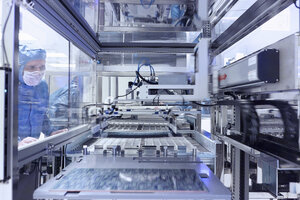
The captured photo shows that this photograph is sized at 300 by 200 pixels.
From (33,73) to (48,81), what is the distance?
0.29 metres

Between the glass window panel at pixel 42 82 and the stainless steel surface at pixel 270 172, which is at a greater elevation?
the glass window panel at pixel 42 82

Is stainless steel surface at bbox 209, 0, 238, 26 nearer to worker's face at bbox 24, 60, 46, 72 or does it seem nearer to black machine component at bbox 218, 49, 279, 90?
black machine component at bbox 218, 49, 279, 90

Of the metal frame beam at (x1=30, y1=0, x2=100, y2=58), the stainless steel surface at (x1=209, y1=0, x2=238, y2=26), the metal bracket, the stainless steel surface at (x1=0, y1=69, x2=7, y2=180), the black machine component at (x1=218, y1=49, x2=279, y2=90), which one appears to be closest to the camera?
the stainless steel surface at (x1=0, y1=69, x2=7, y2=180)

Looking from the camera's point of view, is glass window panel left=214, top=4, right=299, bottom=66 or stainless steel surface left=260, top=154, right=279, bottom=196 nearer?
stainless steel surface left=260, top=154, right=279, bottom=196

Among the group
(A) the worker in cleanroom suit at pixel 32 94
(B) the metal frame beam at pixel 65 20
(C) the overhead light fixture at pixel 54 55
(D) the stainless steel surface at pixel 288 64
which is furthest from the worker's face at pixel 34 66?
(D) the stainless steel surface at pixel 288 64

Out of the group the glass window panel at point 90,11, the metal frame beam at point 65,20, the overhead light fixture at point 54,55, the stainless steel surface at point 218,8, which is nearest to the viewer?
the metal frame beam at point 65,20

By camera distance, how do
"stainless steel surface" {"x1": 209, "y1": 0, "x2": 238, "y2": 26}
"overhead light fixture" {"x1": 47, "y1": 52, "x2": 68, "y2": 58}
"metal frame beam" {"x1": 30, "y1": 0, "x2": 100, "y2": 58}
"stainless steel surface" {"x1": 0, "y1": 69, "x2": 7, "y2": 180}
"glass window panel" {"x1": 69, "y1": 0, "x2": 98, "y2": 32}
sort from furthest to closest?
"overhead light fixture" {"x1": 47, "y1": 52, "x2": 68, "y2": 58} < "glass window panel" {"x1": 69, "y1": 0, "x2": 98, "y2": 32} < "stainless steel surface" {"x1": 209, "y1": 0, "x2": 238, "y2": 26} < "metal frame beam" {"x1": 30, "y1": 0, "x2": 100, "y2": 58} < "stainless steel surface" {"x1": 0, "y1": 69, "x2": 7, "y2": 180}

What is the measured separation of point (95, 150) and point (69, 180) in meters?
0.48

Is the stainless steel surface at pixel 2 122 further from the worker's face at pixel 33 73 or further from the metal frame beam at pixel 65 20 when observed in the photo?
the worker's face at pixel 33 73

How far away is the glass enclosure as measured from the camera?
1820 millimetres

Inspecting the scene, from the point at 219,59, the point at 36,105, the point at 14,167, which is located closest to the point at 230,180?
the point at 219,59

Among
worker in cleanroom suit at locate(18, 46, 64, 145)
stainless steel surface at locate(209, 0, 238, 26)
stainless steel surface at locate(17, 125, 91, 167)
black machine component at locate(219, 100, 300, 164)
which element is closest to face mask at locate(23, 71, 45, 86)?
worker in cleanroom suit at locate(18, 46, 64, 145)

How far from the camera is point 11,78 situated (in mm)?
848

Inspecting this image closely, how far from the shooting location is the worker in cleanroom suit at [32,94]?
1.80 meters
